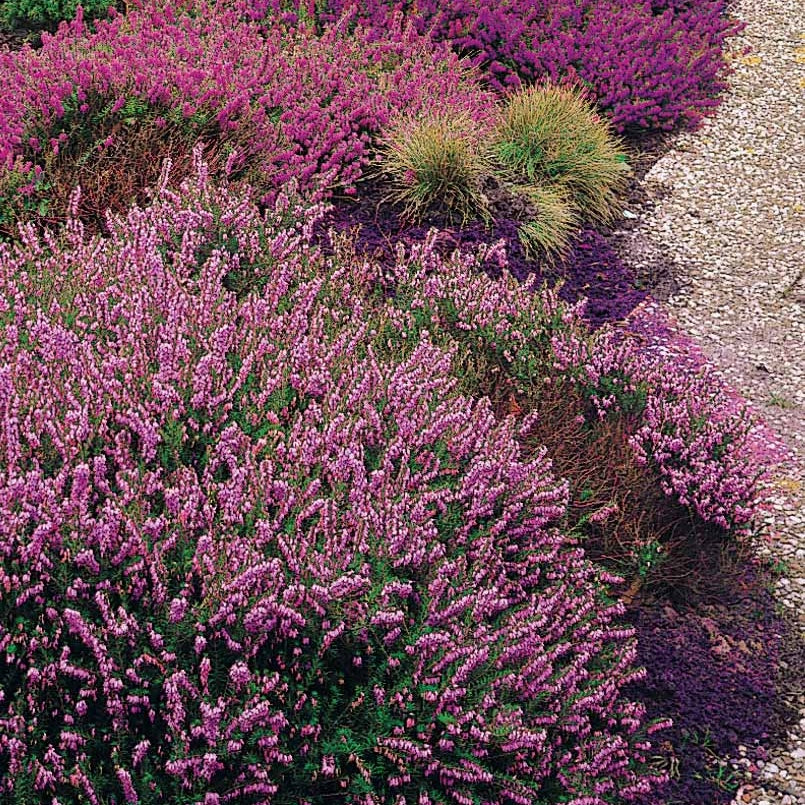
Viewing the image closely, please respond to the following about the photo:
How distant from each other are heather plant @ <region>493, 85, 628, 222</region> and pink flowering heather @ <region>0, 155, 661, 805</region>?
321cm

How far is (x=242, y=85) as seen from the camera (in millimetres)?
5977

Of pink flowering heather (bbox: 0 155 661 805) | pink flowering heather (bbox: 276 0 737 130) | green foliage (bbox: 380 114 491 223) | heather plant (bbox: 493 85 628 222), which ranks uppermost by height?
pink flowering heather (bbox: 276 0 737 130)

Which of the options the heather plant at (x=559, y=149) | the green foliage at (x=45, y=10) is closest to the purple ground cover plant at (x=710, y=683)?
the heather plant at (x=559, y=149)

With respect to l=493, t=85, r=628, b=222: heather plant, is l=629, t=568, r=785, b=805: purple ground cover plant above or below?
below

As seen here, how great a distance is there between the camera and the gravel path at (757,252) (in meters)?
4.50

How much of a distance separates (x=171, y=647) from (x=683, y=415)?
8.21 ft

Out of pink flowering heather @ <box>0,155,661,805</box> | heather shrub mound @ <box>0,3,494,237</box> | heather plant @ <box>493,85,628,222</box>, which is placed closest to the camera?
pink flowering heather @ <box>0,155,661,805</box>

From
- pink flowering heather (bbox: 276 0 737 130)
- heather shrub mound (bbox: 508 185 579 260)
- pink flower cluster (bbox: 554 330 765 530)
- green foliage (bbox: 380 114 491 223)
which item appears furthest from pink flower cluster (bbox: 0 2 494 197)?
pink flower cluster (bbox: 554 330 765 530)

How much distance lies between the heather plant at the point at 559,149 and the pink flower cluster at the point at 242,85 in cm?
25

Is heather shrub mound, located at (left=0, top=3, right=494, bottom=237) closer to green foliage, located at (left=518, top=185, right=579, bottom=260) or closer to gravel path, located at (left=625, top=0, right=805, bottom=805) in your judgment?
green foliage, located at (left=518, top=185, right=579, bottom=260)

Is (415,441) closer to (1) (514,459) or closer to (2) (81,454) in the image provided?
(1) (514,459)

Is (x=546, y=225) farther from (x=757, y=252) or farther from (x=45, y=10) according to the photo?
(x=45, y=10)

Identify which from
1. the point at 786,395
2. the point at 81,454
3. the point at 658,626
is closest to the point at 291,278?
the point at 81,454

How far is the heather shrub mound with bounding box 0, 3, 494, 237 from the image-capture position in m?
5.19
